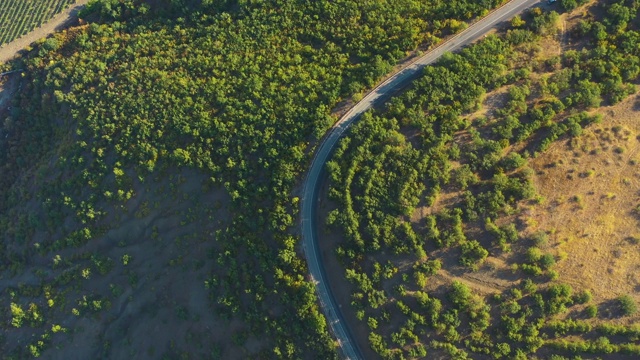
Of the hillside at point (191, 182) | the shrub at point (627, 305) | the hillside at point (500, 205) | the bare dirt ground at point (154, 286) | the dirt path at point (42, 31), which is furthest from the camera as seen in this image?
the dirt path at point (42, 31)

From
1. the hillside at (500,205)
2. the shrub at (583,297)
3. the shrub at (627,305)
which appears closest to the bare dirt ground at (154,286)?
the hillside at (500,205)

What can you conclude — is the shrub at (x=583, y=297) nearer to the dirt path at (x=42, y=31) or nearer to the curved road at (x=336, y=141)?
the curved road at (x=336, y=141)

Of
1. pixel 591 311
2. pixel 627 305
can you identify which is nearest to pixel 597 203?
pixel 627 305

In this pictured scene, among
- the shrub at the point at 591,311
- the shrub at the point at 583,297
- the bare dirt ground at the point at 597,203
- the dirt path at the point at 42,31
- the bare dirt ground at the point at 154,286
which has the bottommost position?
the bare dirt ground at the point at 154,286

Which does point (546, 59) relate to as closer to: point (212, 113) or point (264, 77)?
point (264, 77)

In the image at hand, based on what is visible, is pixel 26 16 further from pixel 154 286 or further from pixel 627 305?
pixel 627 305

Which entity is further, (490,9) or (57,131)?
(57,131)

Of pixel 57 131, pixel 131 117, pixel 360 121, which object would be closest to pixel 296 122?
pixel 360 121
